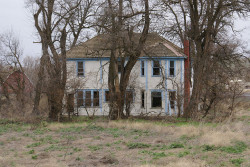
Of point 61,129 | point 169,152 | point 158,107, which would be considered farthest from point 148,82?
point 169,152

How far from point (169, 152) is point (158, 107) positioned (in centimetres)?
2181

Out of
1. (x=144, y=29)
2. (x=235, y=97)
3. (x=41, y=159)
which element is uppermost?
(x=144, y=29)

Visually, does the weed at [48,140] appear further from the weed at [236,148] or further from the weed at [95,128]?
the weed at [236,148]

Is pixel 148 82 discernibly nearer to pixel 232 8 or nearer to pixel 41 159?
pixel 232 8

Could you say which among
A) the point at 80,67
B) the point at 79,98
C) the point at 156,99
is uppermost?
the point at 80,67

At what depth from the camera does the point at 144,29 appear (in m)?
23.8

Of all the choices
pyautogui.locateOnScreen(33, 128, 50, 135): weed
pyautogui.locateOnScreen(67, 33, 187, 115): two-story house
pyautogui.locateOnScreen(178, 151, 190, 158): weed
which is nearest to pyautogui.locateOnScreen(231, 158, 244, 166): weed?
pyautogui.locateOnScreen(178, 151, 190, 158): weed

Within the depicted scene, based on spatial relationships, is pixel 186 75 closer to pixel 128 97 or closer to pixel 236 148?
pixel 128 97

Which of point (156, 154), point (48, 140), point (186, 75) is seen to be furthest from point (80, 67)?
point (156, 154)

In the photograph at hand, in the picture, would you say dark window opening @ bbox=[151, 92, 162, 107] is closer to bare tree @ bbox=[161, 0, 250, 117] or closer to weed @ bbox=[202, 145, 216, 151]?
bare tree @ bbox=[161, 0, 250, 117]

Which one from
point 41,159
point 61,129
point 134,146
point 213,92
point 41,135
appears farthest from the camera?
point 213,92

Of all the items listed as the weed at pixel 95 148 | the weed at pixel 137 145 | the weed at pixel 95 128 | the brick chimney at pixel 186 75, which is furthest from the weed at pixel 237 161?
the brick chimney at pixel 186 75

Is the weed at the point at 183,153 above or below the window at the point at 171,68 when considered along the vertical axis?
below

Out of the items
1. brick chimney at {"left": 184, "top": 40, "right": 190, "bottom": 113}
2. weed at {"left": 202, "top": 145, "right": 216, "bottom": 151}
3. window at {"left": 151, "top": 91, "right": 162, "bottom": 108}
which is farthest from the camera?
window at {"left": 151, "top": 91, "right": 162, "bottom": 108}
